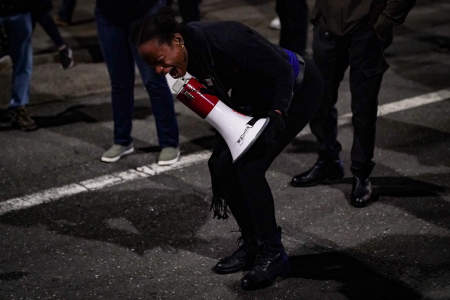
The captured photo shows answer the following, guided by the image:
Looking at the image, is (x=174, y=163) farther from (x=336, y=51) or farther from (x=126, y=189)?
(x=336, y=51)

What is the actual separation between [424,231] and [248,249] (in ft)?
3.72

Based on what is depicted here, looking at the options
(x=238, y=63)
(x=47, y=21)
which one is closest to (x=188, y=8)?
(x=47, y=21)

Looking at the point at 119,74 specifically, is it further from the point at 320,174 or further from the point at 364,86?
the point at 364,86

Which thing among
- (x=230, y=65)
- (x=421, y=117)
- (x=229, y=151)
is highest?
(x=230, y=65)

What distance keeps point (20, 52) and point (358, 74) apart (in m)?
3.28

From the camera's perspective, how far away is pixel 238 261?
155 inches

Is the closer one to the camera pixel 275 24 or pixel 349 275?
pixel 349 275

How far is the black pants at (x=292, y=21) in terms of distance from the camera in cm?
706

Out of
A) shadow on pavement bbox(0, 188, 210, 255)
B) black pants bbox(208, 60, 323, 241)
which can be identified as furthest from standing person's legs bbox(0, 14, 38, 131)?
black pants bbox(208, 60, 323, 241)

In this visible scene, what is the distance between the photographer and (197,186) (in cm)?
513

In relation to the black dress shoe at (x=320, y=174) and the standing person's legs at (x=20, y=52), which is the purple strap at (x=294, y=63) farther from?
the standing person's legs at (x=20, y=52)

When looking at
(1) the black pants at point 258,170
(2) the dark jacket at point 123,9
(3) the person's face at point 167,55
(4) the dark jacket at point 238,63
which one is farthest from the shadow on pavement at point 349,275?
(2) the dark jacket at point 123,9

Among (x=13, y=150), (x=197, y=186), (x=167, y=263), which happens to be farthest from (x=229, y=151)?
(x=13, y=150)

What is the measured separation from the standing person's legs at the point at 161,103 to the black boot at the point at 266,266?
78.5 inches
